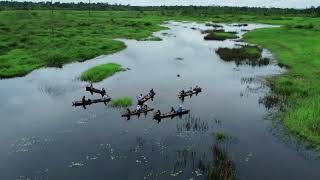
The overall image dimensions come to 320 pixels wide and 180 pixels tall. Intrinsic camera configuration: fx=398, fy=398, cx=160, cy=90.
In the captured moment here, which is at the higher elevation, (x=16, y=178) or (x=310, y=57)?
(x=310, y=57)

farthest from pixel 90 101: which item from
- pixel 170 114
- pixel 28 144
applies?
pixel 28 144

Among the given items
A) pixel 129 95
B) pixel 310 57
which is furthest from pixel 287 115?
pixel 310 57

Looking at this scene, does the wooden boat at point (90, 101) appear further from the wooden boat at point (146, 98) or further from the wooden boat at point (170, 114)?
the wooden boat at point (170, 114)

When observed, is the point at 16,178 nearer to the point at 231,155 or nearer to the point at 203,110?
the point at 231,155

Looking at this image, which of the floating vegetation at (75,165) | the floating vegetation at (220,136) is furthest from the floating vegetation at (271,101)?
the floating vegetation at (75,165)

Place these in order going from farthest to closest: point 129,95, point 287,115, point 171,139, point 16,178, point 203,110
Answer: point 129,95, point 203,110, point 287,115, point 171,139, point 16,178
